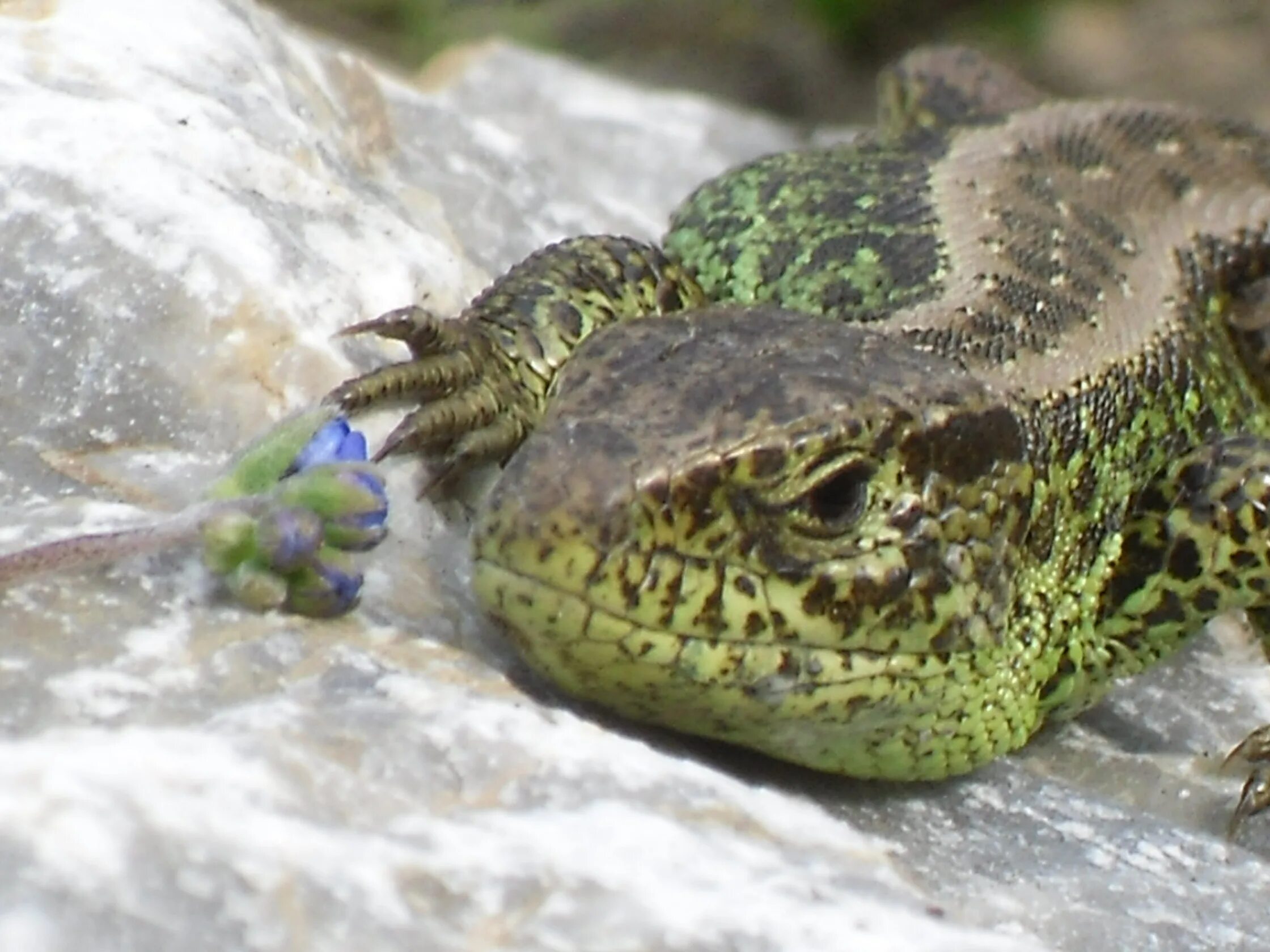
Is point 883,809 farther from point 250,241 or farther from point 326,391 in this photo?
point 250,241

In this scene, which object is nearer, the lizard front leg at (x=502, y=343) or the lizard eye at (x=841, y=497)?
the lizard eye at (x=841, y=497)

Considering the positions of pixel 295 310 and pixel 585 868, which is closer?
pixel 585 868

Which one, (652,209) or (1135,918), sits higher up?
(652,209)

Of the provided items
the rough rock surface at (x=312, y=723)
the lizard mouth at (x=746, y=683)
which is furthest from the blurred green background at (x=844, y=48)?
the lizard mouth at (x=746, y=683)

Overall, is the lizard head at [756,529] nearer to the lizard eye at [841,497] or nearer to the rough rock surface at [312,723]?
the lizard eye at [841,497]

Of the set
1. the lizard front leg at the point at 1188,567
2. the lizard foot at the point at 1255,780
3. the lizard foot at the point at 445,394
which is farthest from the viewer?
the lizard front leg at the point at 1188,567

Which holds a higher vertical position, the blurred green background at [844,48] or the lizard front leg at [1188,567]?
the blurred green background at [844,48]

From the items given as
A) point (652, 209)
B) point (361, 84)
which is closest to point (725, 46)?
point (652, 209)

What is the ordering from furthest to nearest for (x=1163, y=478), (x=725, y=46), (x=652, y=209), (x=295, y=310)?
(x=725, y=46) → (x=652, y=209) → (x=1163, y=478) → (x=295, y=310)
